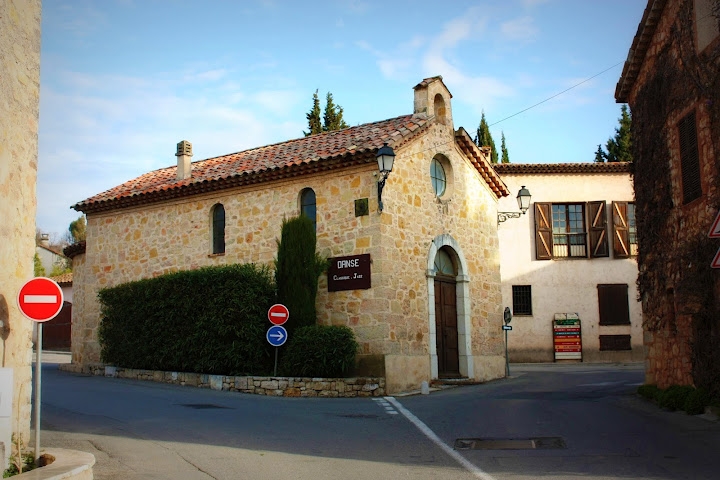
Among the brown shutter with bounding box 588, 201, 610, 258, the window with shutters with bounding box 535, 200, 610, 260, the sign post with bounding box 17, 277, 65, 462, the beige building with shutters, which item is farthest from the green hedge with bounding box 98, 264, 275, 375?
the brown shutter with bounding box 588, 201, 610, 258

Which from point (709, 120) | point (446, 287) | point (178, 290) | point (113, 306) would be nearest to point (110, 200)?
point (113, 306)

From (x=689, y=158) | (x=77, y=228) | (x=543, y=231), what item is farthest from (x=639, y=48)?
(x=77, y=228)

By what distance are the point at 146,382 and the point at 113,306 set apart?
3.65m

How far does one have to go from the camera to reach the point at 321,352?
16.9 m

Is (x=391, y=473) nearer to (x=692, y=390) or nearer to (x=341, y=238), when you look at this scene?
(x=692, y=390)

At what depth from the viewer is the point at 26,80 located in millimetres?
8391

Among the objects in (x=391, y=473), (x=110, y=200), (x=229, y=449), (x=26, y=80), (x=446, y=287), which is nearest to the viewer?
(x=391, y=473)

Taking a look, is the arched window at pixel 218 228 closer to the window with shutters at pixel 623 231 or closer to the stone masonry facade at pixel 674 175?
the stone masonry facade at pixel 674 175

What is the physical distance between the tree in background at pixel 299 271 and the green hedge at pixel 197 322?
1.82 feet

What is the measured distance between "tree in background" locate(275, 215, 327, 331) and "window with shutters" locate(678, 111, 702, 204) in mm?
8767

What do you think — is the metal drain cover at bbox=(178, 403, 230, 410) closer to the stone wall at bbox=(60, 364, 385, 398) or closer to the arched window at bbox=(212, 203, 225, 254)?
the stone wall at bbox=(60, 364, 385, 398)

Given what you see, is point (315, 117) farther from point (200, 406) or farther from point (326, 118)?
point (200, 406)

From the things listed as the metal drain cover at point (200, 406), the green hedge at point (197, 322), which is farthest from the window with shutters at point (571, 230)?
the metal drain cover at point (200, 406)

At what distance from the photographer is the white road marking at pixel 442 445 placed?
7.61m
